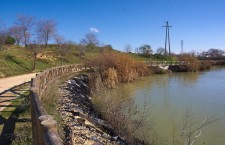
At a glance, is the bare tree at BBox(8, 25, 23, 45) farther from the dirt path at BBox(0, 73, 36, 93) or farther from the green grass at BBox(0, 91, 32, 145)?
the green grass at BBox(0, 91, 32, 145)

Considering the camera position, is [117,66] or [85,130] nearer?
[85,130]

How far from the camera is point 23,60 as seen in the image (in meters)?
38.7

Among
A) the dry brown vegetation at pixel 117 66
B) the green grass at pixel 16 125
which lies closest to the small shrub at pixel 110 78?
the dry brown vegetation at pixel 117 66

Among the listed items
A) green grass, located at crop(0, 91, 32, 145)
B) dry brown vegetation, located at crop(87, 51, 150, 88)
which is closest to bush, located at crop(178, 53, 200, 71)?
dry brown vegetation, located at crop(87, 51, 150, 88)

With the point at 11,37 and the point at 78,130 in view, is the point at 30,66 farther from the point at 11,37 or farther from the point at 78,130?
the point at 78,130

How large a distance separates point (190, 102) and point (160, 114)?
4.97 meters

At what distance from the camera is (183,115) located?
15.5 m

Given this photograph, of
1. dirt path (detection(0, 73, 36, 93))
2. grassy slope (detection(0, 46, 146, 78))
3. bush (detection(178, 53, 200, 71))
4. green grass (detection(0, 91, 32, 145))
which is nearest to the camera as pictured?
green grass (detection(0, 91, 32, 145))

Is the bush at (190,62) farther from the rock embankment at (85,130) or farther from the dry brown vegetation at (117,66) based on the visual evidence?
the rock embankment at (85,130)

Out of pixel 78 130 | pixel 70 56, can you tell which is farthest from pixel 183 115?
pixel 70 56

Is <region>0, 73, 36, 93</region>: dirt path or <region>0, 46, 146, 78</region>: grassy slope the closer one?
<region>0, 73, 36, 93</region>: dirt path

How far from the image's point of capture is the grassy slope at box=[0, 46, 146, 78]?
99.2ft

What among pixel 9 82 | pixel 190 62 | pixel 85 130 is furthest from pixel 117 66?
pixel 190 62

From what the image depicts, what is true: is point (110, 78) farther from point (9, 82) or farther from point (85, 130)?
point (85, 130)
